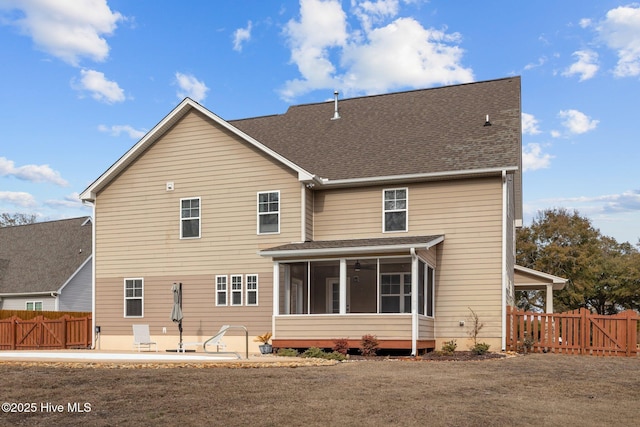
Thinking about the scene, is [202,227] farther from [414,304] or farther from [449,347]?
[449,347]

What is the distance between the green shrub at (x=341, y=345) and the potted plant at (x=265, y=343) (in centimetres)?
208

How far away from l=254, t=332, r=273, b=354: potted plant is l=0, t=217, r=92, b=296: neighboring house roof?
19056mm

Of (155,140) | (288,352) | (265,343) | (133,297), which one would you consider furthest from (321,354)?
(155,140)

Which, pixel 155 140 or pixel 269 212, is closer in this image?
pixel 269 212

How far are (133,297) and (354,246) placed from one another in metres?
8.81

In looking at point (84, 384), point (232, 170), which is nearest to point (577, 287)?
point (232, 170)

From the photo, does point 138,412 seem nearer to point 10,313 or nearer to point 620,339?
point 620,339

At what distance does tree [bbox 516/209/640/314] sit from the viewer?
1933 inches

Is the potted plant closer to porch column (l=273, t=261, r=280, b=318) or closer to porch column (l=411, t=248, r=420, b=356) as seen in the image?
porch column (l=273, t=261, r=280, b=318)

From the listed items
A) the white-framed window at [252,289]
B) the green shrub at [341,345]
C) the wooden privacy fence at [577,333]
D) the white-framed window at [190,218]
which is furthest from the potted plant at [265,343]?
the wooden privacy fence at [577,333]

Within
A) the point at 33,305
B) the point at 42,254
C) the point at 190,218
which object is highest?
the point at 190,218

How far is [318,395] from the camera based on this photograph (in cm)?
1059

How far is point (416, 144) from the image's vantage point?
22.6m

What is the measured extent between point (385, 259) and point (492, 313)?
3460 mm
